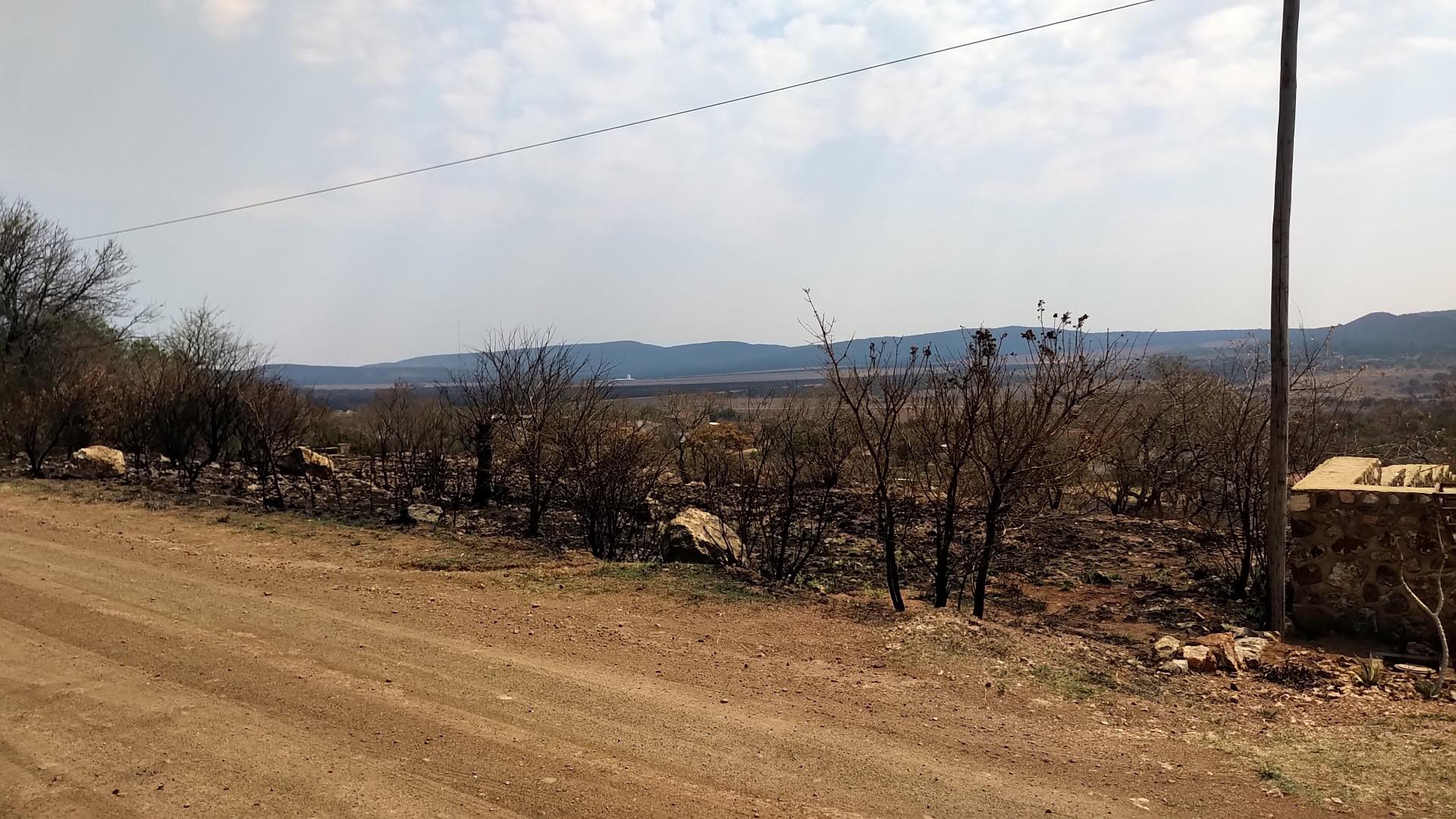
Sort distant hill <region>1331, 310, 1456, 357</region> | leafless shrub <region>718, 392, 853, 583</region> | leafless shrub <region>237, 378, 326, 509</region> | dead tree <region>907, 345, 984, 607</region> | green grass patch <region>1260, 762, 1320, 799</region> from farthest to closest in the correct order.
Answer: distant hill <region>1331, 310, 1456, 357</region>, leafless shrub <region>237, 378, 326, 509</region>, leafless shrub <region>718, 392, 853, 583</region>, dead tree <region>907, 345, 984, 607</region>, green grass patch <region>1260, 762, 1320, 799</region>

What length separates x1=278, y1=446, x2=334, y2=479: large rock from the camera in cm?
1964

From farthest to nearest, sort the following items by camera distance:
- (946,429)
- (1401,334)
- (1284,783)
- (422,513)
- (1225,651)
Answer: (1401,334) < (422,513) < (946,429) < (1225,651) < (1284,783)

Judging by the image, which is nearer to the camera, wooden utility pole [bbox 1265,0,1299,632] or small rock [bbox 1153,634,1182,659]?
small rock [bbox 1153,634,1182,659]

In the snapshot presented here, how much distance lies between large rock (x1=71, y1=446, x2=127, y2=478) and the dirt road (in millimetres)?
11176

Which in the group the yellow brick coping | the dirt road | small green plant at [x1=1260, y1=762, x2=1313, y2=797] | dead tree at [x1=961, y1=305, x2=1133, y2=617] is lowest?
small green plant at [x1=1260, y1=762, x2=1313, y2=797]

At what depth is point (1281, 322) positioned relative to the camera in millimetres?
7789

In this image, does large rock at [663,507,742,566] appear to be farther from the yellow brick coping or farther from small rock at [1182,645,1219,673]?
the yellow brick coping

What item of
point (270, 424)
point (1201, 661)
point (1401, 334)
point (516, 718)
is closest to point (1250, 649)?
point (1201, 661)

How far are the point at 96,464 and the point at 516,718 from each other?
17.5m

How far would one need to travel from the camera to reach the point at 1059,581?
11172 millimetres

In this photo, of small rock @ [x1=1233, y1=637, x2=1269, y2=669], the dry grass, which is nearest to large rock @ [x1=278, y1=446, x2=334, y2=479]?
small rock @ [x1=1233, y1=637, x2=1269, y2=669]

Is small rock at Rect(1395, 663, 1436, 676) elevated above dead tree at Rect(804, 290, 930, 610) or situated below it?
below

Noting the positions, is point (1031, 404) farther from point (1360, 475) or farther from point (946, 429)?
point (1360, 475)

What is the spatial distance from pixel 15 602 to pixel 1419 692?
37.6ft
